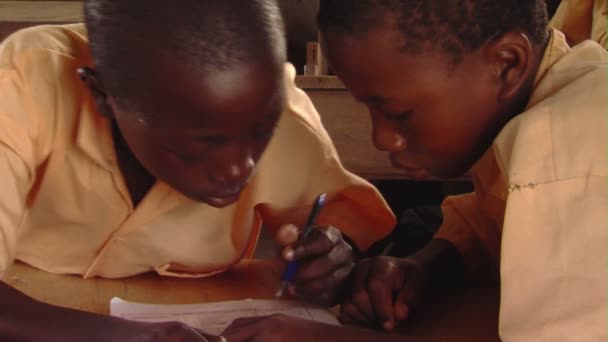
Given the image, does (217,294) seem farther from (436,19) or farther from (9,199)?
(436,19)

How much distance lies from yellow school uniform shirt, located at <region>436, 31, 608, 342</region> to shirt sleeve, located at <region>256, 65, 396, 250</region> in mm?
339

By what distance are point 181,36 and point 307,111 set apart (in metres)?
0.35

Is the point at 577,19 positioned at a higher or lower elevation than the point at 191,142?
lower

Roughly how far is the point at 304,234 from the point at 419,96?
0.76 ft

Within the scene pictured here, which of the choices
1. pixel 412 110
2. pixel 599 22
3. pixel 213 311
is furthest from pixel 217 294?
pixel 599 22

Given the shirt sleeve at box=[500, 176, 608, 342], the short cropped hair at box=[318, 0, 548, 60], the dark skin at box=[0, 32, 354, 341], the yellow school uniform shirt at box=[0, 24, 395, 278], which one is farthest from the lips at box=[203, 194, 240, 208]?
the shirt sleeve at box=[500, 176, 608, 342]

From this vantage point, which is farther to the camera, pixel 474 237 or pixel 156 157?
pixel 474 237

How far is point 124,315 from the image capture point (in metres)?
0.73

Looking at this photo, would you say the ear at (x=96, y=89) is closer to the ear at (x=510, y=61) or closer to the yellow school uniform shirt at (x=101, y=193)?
the yellow school uniform shirt at (x=101, y=193)

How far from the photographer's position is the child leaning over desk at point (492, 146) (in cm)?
54

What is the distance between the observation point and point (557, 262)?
1.76 feet

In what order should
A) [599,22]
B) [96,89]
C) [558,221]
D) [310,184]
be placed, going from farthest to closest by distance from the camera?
[599,22] → [310,184] → [96,89] → [558,221]

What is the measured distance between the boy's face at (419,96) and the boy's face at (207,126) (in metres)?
0.09

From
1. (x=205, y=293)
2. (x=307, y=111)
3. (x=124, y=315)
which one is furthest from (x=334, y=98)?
(x=124, y=315)
